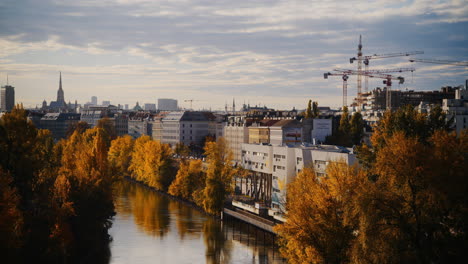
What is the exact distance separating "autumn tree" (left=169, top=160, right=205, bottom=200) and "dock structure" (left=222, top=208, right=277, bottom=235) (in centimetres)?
847

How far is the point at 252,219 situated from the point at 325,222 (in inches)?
788

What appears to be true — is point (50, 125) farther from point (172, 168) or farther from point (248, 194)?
point (248, 194)

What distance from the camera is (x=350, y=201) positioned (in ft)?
94.5

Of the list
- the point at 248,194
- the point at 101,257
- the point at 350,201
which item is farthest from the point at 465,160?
the point at 248,194

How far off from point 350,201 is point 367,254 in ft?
11.3

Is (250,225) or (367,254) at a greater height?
(367,254)

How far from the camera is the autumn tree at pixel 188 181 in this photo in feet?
204

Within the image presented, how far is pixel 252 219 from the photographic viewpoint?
162ft

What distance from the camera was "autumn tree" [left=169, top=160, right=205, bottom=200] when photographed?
204 ft

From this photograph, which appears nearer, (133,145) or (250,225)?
(250,225)

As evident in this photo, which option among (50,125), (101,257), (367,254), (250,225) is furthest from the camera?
(50,125)

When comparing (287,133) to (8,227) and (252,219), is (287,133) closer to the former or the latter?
(252,219)

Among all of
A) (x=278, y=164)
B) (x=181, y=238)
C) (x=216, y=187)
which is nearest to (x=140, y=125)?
(x=216, y=187)

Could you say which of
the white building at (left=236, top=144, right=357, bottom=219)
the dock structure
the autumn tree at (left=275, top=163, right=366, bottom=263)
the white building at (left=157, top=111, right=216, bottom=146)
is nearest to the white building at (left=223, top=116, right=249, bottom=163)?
the white building at (left=157, top=111, right=216, bottom=146)
